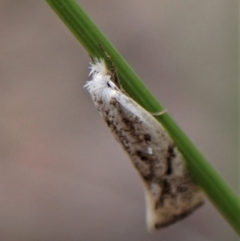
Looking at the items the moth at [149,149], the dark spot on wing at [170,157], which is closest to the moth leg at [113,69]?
the moth at [149,149]

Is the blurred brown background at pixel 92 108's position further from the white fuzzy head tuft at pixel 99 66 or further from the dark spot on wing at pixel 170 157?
the white fuzzy head tuft at pixel 99 66

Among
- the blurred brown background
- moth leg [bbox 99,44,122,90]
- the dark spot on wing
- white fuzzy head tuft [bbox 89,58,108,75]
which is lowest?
the dark spot on wing

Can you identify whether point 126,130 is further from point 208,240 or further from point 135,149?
point 208,240

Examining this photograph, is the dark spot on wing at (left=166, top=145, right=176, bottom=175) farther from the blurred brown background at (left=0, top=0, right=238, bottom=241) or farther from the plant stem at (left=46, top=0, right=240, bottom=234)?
the blurred brown background at (left=0, top=0, right=238, bottom=241)

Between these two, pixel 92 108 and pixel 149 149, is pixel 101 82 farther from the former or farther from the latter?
pixel 92 108

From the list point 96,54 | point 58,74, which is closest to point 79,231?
point 58,74

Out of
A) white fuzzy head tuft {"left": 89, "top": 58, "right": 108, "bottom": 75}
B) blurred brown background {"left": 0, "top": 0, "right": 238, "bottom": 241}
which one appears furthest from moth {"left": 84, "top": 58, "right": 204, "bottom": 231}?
blurred brown background {"left": 0, "top": 0, "right": 238, "bottom": 241}
